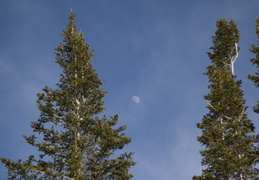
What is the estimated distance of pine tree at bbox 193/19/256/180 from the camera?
20844mm

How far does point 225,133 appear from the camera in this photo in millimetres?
23156

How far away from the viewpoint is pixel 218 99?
25359mm

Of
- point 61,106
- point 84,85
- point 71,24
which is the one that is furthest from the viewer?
point 71,24

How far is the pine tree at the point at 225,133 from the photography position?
20844mm

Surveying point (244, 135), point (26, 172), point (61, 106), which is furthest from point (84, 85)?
point (244, 135)

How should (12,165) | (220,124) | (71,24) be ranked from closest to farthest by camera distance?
(12,165), (220,124), (71,24)

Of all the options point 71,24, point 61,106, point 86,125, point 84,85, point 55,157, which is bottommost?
point 55,157

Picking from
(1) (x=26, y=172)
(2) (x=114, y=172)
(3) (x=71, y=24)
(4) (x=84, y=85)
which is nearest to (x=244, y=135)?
(2) (x=114, y=172)

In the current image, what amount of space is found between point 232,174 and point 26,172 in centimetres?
1435

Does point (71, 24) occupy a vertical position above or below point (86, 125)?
above

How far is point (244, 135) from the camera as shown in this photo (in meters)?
23.4

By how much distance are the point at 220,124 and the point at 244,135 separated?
1.95 meters

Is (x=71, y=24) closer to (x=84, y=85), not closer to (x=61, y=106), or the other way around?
(x=84, y=85)

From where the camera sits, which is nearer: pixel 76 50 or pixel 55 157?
pixel 55 157
